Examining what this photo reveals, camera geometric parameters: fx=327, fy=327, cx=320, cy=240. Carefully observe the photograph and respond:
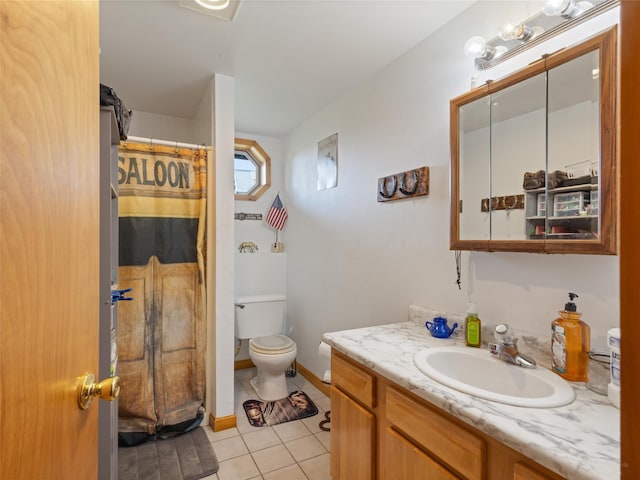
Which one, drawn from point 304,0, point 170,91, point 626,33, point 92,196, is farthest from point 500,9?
point 170,91

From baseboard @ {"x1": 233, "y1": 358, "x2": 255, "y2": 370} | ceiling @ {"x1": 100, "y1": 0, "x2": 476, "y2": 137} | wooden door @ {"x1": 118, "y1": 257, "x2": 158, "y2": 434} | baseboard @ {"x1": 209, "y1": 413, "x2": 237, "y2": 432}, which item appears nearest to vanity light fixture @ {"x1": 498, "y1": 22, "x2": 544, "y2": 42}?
ceiling @ {"x1": 100, "y1": 0, "x2": 476, "y2": 137}

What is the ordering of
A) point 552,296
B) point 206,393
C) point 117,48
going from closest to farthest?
point 552,296
point 117,48
point 206,393

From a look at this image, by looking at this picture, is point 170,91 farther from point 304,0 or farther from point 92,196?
point 92,196

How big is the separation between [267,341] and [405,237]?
60.7 inches

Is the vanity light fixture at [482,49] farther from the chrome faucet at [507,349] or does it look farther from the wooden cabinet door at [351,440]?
the wooden cabinet door at [351,440]

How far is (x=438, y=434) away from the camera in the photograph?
1021mm

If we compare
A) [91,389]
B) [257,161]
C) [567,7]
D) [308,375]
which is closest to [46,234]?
[91,389]

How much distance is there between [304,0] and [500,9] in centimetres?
87

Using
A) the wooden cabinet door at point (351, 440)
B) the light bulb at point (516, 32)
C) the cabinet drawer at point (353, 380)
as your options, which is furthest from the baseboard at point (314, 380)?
the light bulb at point (516, 32)

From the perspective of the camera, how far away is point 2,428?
0.39 metres

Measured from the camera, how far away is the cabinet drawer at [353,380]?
4.38ft

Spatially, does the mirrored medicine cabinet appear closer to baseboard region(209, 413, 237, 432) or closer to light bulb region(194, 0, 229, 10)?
light bulb region(194, 0, 229, 10)

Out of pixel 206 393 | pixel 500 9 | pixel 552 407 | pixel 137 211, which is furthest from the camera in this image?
pixel 206 393

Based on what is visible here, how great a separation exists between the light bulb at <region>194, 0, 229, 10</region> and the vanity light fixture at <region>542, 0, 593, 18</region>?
4.37ft
